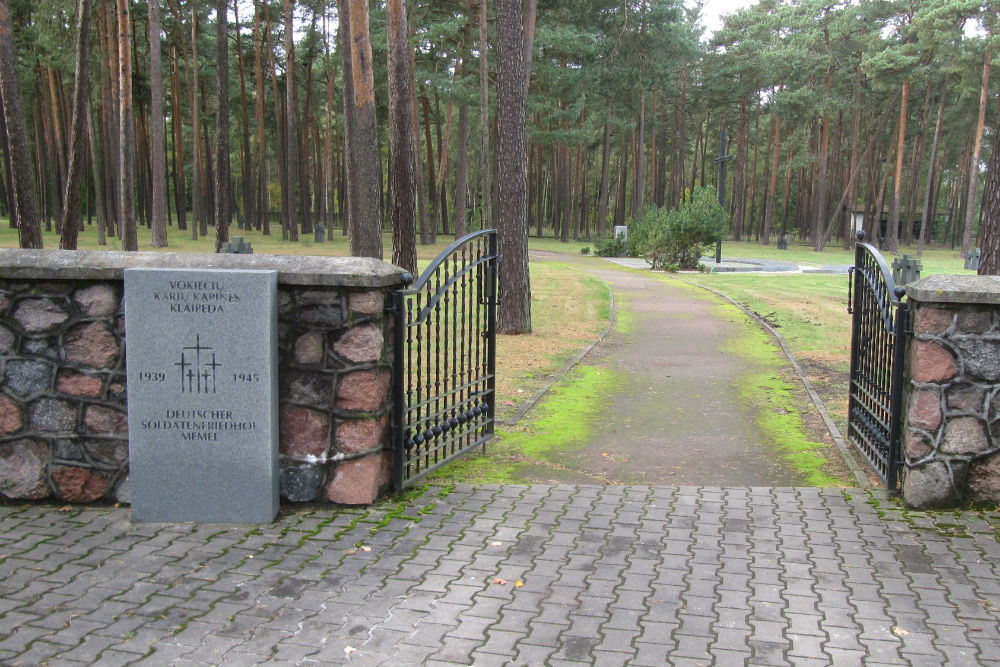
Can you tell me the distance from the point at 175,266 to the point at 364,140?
12.6m

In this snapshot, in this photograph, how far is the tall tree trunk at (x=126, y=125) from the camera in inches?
920

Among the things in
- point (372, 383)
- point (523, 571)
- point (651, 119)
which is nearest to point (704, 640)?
point (523, 571)

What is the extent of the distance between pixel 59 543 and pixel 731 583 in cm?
347

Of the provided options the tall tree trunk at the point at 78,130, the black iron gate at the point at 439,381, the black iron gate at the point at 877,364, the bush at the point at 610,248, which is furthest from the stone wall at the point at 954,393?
the bush at the point at 610,248

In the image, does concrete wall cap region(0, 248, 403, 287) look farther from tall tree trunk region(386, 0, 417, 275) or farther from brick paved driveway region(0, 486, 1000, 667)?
tall tree trunk region(386, 0, 417, 275)

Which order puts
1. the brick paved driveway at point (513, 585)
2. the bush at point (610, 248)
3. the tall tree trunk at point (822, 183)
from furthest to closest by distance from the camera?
the tall tree trunk at point (822, 183) → the bush at point (610, 248) → the brick paved driveway at point (513, 585)

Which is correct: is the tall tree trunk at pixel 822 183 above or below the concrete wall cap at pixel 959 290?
above

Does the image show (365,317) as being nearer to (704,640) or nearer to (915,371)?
(704,640)

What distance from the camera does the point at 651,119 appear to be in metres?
47.8

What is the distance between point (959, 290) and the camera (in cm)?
473

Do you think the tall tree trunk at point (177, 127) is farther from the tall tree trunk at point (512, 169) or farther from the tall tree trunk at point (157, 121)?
the tall tree trunk at point (512, 169)

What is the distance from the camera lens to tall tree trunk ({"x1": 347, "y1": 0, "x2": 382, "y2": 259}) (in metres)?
15.8

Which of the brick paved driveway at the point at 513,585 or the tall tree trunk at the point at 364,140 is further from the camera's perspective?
the tall tree trunk at the point at 364,140

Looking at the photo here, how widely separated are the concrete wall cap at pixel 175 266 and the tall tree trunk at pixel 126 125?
21313 millimetres
